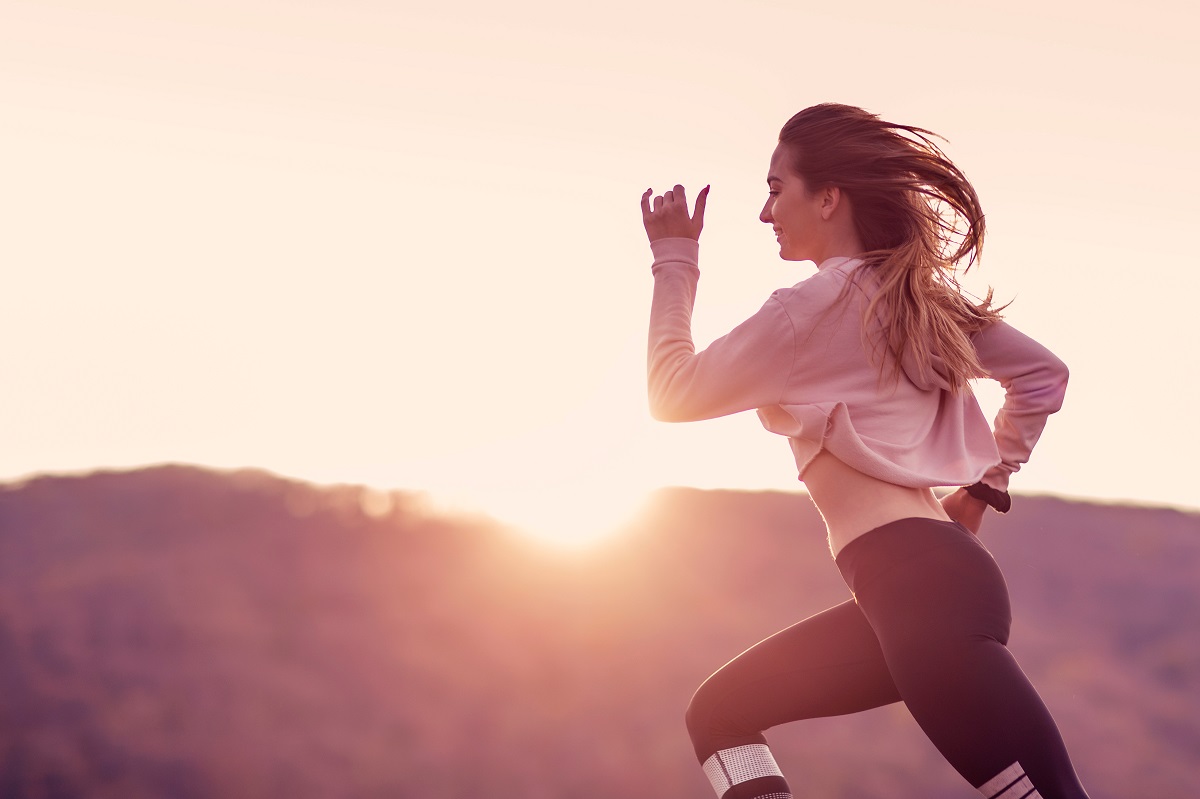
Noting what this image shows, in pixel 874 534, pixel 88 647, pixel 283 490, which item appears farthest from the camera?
pixel 88 647

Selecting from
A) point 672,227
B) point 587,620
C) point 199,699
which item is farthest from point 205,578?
point 672,227

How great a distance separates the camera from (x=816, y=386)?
2143mm

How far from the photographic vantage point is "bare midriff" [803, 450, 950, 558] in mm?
2107

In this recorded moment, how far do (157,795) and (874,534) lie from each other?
36.7 m

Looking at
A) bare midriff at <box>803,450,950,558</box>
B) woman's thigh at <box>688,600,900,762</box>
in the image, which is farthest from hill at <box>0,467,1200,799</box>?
bare midriff at <box>803,450,950,558</box>

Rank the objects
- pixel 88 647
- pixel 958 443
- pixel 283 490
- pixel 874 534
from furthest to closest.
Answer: pixel 88 647 → pixel 283 490 → pixel 958 443 → pixel 874 534

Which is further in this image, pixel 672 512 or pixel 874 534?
pixel 672 512

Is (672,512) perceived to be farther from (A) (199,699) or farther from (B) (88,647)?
(B) (88,647)

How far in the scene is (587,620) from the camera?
120 feet

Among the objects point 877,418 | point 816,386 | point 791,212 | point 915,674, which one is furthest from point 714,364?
point 915,674

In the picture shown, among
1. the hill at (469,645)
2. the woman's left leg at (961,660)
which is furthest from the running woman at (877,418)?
the hill at (469,645)

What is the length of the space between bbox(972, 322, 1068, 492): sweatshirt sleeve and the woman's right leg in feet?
1.63

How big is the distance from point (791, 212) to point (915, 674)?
971 millimetres

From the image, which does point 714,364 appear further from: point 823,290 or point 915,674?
point 915,674
